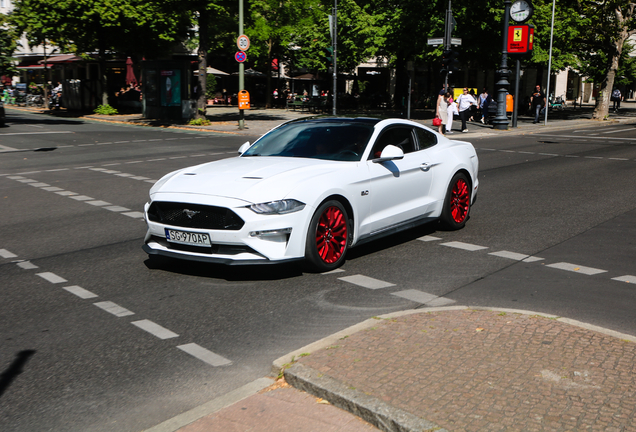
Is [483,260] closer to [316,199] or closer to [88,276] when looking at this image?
[316,199]

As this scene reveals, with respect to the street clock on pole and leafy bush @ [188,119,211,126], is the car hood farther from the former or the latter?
leafy bush @ [188,119,211,126]

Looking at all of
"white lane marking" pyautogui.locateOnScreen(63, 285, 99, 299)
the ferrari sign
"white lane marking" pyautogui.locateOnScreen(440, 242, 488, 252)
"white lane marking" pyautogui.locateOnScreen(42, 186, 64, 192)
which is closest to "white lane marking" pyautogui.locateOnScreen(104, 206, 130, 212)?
"white lane marking" pyautogui.locateOnScreen(42, 186, 64, 192)

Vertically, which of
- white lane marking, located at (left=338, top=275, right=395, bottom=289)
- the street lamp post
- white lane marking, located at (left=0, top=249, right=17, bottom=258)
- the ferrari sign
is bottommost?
white lane marking, located at (left=0, top=249, right=17, bottom=258)

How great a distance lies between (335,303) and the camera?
18.8ft

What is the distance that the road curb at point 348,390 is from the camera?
337 centimetres

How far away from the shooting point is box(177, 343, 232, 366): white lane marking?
Result: 4461mm

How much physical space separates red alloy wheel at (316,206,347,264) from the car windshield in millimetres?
769

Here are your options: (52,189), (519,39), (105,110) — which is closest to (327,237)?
(52,189)

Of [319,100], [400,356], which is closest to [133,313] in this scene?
[400,356]

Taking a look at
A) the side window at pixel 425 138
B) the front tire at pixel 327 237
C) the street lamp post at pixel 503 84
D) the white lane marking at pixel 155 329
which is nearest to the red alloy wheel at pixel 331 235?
the front tire at pixel 327 237

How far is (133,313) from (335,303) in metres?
1.67

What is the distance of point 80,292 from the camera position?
609 cm

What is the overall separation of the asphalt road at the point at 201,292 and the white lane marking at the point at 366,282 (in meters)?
0.03

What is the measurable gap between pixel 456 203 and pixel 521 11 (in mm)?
23212
